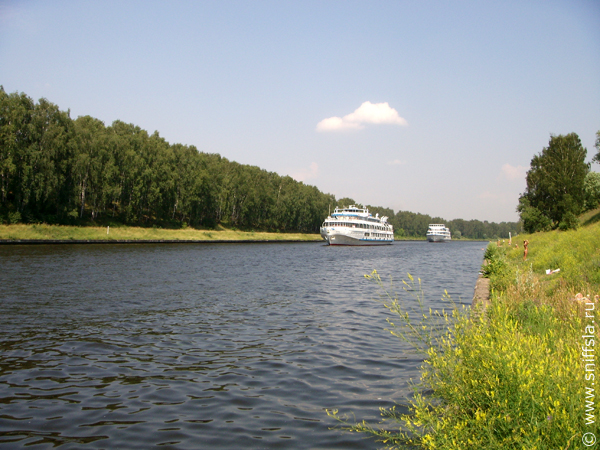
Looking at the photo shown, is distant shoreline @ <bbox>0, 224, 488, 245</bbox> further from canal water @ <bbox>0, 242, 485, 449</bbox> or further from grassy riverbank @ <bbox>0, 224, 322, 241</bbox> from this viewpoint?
canal water @ <bbox>0, 242, 485, 449</bbox>

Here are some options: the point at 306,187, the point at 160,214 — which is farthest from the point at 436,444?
the point at 306,187

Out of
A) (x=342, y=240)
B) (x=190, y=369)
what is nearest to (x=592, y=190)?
(x=342, y=240)

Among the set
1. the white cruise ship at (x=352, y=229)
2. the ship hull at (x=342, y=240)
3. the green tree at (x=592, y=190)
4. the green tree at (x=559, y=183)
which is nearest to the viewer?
the green tree at (x=559, y=183)

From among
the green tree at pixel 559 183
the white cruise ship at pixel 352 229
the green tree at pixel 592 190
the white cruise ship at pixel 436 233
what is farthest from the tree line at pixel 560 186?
the white cruise ship at pixel 436 233

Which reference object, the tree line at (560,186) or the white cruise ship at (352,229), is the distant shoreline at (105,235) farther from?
the tree line at (560,186)

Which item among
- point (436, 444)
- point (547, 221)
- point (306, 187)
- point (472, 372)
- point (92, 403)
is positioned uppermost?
point (306, 187)

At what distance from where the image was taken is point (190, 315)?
1530cm

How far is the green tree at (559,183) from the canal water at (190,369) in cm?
4214

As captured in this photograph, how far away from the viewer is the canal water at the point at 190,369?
22.0ft

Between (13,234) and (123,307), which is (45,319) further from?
(13,234)

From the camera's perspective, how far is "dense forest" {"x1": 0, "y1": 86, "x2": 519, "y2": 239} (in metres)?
57.8

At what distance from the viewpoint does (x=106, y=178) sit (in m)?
70.4

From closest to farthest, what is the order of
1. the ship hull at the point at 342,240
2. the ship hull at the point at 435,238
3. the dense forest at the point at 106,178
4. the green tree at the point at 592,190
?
the dense forest at the point at 106,178 → the green tree at the point at 592,190 → the ship hull at the point at 342,240 → the ship hull at the point at 435,238

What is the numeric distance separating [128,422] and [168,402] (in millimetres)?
902
